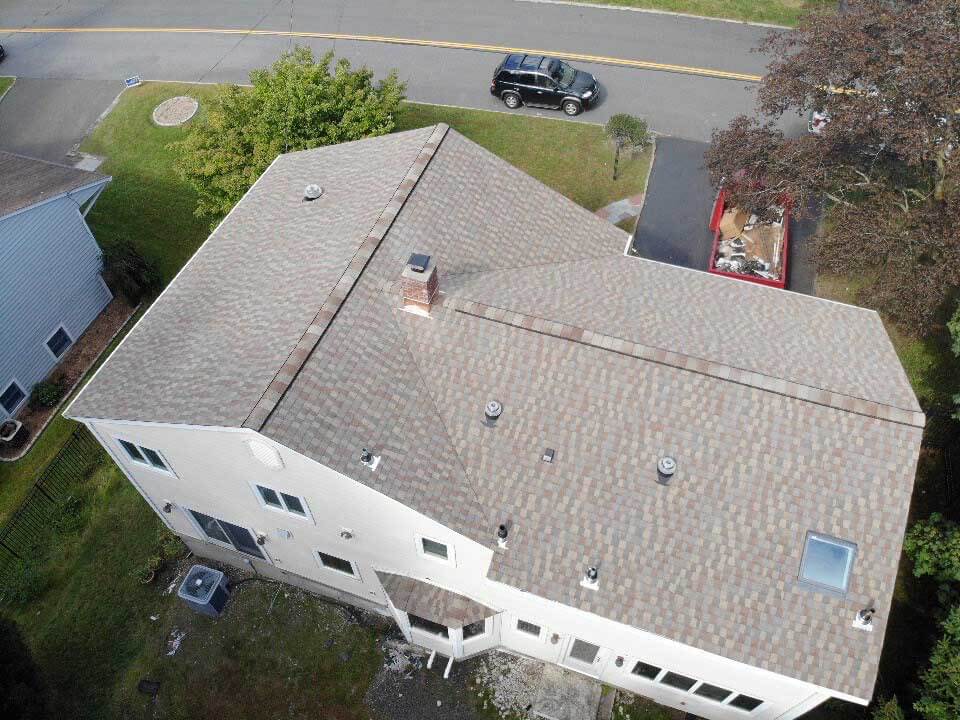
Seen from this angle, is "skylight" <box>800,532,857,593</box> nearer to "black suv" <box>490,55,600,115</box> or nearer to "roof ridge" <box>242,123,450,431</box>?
"roof ridge" <box>242,123,450,431</box>

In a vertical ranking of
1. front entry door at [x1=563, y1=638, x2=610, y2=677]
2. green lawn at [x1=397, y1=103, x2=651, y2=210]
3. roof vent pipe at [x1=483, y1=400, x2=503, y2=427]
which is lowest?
front entry door at [x1=563, y1=638, x2=610, y2=677]

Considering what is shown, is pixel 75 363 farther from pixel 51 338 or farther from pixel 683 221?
pixel 683 221

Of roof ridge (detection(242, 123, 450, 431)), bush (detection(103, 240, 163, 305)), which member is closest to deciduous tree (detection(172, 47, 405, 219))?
bush (detection(103, 240, 163, 305))

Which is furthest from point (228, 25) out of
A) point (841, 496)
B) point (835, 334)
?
point (841, 496)

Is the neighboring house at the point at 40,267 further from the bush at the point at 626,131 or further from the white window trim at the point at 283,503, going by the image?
the bush at the point at 626,131

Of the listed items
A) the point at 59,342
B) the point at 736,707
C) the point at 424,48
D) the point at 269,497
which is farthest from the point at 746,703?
the point at 424,48

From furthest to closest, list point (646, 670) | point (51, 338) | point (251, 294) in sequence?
1. point (51, 338)
2. point (251, 294)
3. point (646, 670)

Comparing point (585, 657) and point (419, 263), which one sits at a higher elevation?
point (419, 263)
